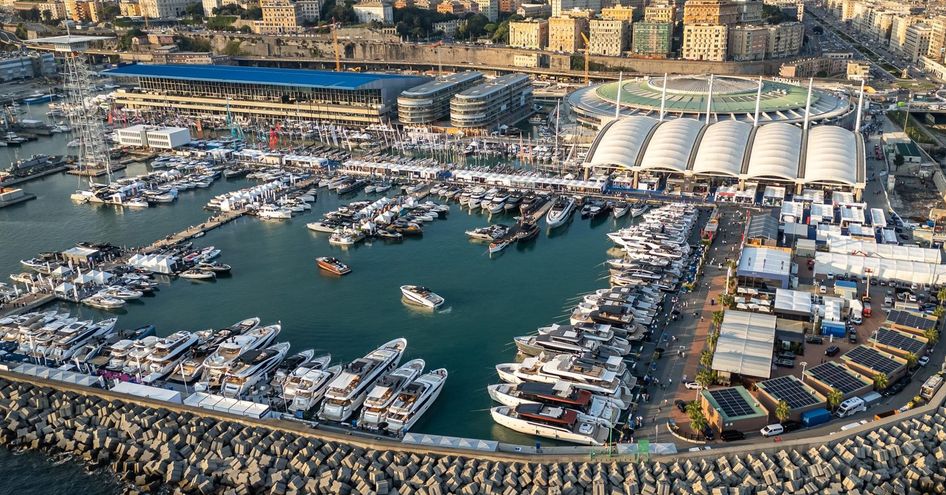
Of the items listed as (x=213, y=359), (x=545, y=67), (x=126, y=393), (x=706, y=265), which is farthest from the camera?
(x=545, y=67)

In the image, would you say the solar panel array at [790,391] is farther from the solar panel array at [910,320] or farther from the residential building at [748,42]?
the residential building at [748,42]

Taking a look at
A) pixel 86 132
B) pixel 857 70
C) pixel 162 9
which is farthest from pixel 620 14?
pixel 162 9

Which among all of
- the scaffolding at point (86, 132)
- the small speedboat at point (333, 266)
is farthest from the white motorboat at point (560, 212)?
the scaffolding at point (86, 132)

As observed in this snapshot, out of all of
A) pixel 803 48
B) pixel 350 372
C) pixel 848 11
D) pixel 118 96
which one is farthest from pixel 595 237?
pixel 848 11

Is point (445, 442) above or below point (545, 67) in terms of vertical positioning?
below

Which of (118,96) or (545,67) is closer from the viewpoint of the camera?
(118,96)

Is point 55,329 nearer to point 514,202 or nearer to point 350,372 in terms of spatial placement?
point 350,372

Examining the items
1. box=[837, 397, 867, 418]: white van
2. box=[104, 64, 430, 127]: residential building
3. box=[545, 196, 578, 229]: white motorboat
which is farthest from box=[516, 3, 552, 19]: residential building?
box=[837, 397, 867, 418]: white van

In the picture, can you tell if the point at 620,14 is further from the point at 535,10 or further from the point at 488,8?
the point at 488,8
